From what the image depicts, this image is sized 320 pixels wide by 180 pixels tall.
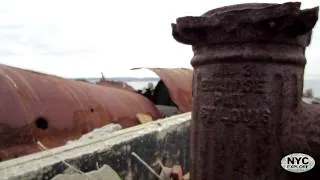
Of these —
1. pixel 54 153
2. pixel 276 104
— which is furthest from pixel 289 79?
pixel 54 153

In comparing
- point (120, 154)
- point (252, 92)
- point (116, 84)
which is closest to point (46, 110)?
point (120, 154)

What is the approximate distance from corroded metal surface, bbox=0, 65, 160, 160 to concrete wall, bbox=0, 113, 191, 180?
21.5 inches

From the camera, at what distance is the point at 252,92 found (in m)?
1.37

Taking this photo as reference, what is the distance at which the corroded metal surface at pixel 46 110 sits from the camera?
3.29 metres

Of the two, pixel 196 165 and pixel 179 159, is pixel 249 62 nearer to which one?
pixel 196 165

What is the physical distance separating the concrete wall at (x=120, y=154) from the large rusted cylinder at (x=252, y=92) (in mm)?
1328

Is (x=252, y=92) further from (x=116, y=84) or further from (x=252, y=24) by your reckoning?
(x=116, y=84)

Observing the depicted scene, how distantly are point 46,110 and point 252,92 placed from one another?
269cm

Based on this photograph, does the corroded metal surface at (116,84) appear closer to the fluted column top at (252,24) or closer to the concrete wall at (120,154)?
the concrete wall at (120,154)

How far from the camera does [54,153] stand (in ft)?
8.96

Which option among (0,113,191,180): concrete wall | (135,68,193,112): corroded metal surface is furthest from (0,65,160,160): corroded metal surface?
(135,68,193,112): corroded metal surface

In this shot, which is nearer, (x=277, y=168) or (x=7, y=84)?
(x=277, y=168)

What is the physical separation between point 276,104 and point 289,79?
0.10m

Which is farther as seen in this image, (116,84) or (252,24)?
(116,84)
